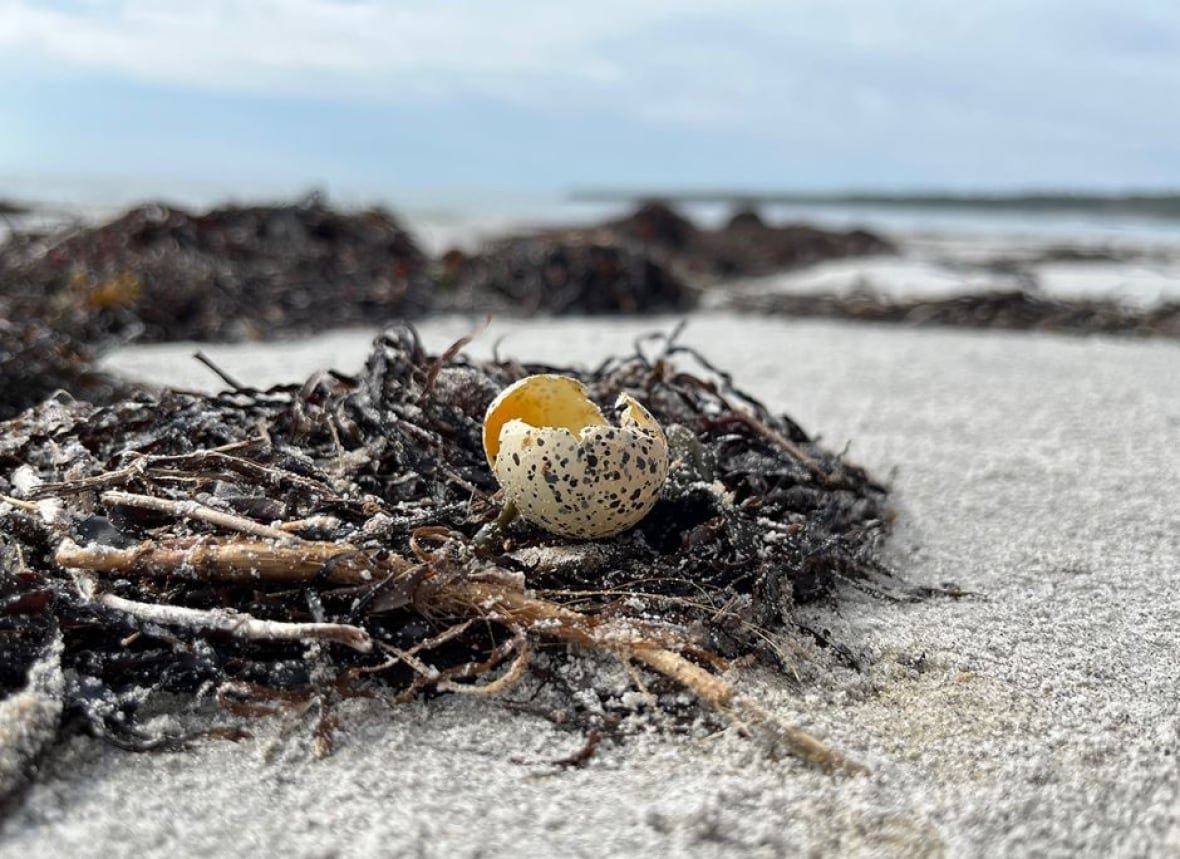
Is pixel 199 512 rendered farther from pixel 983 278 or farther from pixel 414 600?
pixel 983 278

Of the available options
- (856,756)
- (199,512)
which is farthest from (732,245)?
(856,756)

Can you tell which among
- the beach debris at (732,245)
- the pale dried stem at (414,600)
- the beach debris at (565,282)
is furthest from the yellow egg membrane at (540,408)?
the beach debris at (732,245)

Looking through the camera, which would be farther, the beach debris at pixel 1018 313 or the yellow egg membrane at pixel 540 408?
the beach debris at pixel 1018 313

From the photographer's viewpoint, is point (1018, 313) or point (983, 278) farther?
point (983, 278)

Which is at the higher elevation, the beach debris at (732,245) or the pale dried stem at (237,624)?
the beach debris at (732,245)

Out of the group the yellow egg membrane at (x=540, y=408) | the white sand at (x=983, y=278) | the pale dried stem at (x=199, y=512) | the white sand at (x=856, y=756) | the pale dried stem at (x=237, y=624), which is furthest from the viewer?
the white sand at (x=983, y=278)

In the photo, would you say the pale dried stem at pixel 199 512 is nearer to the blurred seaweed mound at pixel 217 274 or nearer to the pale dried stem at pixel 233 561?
the pale dried stem at pixel 233 561

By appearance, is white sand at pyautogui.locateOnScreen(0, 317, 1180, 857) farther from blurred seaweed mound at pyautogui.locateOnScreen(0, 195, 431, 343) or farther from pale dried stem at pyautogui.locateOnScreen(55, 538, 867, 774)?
blurred seaweed mound at pyautogui.locateOnScreen(0, 195, 431, 343)

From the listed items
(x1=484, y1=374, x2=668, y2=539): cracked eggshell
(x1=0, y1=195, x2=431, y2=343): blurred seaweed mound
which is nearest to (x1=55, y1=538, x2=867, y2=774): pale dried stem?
(x1=484, y1=374, x2=668, y2=539): cracked eggshell

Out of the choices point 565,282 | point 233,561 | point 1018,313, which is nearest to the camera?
point 233,561

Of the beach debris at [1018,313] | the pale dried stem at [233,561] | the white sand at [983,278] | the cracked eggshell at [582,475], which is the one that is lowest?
the pale dried stem at [233,561]
